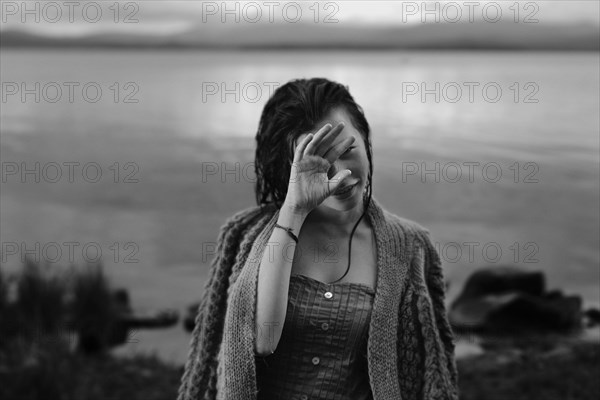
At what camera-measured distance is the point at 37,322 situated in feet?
16.4

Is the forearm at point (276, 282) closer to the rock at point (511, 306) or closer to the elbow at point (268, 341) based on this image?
the elbow at point (268, 341)

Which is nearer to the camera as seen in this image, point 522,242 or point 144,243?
point 522,242

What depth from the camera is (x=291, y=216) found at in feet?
5.58

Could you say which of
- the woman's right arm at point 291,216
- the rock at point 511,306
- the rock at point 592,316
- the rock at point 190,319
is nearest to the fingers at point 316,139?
the woman's right arm at point 291,216

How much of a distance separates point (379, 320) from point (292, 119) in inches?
21.2

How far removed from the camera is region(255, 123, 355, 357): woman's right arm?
65.2 inches

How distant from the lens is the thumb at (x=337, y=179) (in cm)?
165

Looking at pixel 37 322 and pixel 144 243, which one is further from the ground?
pixel 144 243

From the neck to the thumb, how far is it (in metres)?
0.22

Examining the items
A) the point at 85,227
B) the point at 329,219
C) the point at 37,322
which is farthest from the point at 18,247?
the point at 329,219

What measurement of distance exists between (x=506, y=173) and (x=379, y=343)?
4.57 metres

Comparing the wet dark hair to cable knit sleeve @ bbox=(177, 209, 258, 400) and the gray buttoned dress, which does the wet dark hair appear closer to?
cable knit sleeve @ bbox=(177, 209, 258, 400)

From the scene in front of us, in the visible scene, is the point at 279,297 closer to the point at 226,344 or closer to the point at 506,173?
the point at 226,344

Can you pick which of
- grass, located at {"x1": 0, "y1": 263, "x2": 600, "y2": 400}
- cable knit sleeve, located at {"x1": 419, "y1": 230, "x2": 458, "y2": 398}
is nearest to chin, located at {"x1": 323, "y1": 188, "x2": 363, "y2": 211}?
cable knit sleeve, located at {"x1": 419, "y1": 230, "x2": 458, "y2": 398}
